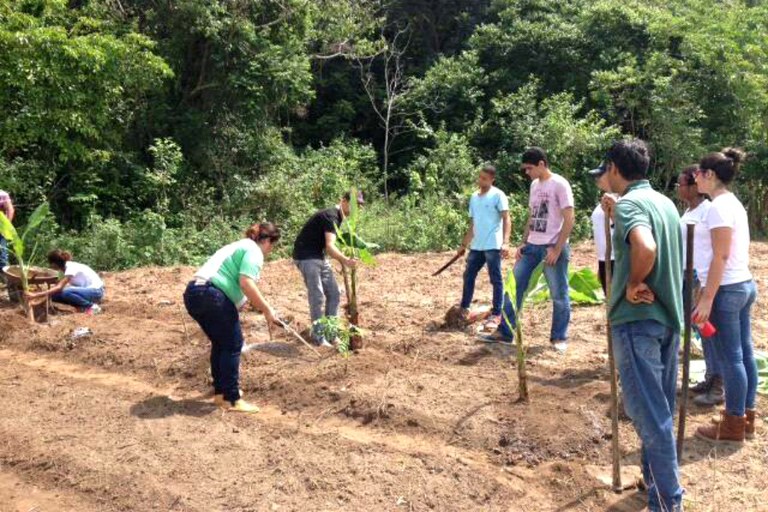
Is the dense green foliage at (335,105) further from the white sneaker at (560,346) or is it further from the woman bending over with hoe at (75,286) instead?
the white sneaker at (560,346)

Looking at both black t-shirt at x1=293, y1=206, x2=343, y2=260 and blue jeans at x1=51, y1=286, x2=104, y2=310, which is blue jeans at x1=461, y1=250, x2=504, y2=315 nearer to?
black t-shirt at x1=293, y1=206, x2=343, y2=260

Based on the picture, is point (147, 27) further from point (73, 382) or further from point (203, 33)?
point (73, 382)

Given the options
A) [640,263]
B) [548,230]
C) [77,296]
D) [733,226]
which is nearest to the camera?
[640,263]

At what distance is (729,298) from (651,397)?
1.33 metres

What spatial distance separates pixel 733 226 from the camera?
4.38 m

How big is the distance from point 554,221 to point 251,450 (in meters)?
3.21

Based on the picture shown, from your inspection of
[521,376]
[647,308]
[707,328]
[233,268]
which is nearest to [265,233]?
[233,268]

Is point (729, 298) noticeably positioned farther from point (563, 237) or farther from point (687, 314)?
point (563, 237)

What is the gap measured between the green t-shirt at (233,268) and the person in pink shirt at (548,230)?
2.29 metres

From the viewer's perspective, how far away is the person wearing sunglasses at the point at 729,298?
14.1 feet

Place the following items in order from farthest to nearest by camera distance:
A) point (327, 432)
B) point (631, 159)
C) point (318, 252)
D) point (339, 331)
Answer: point (318, 252) < point (339, 331) < point (327, 432) < point (631, 159)

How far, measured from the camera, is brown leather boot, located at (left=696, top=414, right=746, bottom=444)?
15.0 feet

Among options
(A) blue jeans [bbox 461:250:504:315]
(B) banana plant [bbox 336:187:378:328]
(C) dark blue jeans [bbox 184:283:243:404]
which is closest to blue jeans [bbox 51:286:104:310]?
(B) banana plant [bbox 336:187:378:328]

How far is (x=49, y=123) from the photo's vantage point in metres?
12.7
